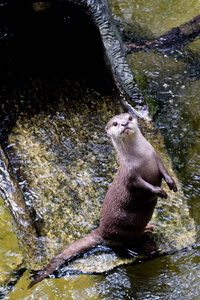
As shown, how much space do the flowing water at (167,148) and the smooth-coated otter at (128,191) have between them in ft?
0.60

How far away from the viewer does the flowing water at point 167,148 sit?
216 centimetres

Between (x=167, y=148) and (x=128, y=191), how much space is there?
37.6 inches

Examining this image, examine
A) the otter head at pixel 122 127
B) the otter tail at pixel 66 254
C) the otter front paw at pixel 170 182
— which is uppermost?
the otter head at pixel 122 127

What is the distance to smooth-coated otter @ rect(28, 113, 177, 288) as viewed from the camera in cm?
205

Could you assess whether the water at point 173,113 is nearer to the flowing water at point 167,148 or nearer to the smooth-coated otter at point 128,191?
the flowing water at point 167,148

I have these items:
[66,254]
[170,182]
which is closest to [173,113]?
[170,182]

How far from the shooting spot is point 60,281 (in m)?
2.20

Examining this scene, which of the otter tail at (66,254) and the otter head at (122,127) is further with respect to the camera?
the otter tail at (66,254)

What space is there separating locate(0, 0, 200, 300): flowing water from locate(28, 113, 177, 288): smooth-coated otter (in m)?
0.18

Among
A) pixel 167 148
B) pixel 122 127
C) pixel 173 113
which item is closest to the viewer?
pixel 122 127

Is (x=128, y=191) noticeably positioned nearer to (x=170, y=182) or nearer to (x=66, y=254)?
(x=170, y=182)

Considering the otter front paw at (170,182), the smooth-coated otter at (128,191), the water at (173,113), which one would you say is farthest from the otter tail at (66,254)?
the otter front paw at (170,182)

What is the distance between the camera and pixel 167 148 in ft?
9.61

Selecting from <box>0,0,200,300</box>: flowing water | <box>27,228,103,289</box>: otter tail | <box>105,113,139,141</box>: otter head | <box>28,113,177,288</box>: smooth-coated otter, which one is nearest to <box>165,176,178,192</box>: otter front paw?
<box>28,113,177,288</box>: smooth-coated otter
